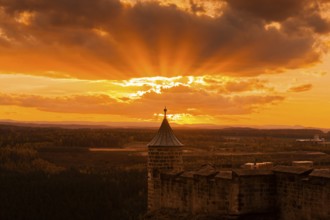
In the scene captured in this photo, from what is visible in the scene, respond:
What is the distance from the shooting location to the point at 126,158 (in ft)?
393

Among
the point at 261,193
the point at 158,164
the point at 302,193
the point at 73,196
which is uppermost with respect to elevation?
the point at 158,164

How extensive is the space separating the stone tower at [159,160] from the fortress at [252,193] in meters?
0.68

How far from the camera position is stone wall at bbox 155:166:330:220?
16.7 meters

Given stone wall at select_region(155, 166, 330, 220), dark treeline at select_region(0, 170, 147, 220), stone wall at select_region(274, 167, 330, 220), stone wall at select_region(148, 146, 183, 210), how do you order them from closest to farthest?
stone wall at select_region(274, 167, 330, 220)
stone wall at select_region(155, 166, 330, 220)
stone wall at select_region(148, 146, 183, 210)
dark treeline at select_region(0, 170, 147, 220)

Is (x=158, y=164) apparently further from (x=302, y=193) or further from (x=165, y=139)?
(x=302, y=193)

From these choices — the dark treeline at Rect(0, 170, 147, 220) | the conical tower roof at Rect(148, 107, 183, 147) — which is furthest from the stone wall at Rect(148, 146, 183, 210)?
the dark treeline at Rect(0, 170, 147, 220)

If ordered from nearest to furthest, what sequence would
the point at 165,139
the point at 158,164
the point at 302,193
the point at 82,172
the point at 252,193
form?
the point at 302,193 → the point at 252,193 → the point at 158,164 → the point at 165,139 → the point at 82,172

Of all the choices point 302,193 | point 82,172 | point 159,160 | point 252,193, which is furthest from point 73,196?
point 302,193

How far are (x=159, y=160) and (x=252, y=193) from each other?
6.52 m

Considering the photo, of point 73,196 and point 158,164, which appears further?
point 73,196

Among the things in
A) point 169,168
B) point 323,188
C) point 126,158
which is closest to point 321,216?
point 323,188

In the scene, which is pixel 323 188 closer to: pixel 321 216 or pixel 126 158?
pixel 321 216

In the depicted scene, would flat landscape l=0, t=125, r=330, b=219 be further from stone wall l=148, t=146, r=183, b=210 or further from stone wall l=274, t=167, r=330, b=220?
stone wall l=274, t=167, r=330, b=220

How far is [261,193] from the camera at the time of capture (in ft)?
61.3
